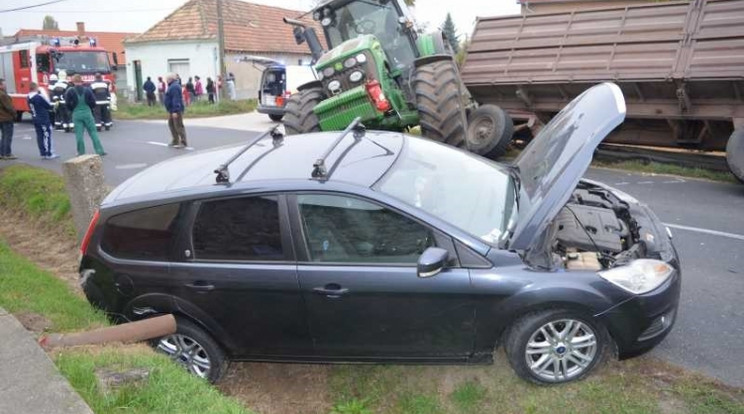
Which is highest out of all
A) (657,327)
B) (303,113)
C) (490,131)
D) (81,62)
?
(81,62)

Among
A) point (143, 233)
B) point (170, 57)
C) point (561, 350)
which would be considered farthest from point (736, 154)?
point (170, 57)

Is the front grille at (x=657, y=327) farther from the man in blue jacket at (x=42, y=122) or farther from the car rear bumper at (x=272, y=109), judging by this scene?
the car rear bumper at (x=272, y=109)

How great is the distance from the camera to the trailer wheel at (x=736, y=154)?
8.31 metres

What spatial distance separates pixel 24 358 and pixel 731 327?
4556 millimetres

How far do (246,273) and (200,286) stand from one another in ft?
1.05

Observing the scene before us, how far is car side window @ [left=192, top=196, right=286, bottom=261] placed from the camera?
3902mm

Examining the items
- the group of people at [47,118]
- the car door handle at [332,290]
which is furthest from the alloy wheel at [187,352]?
the group of people at [47,118]

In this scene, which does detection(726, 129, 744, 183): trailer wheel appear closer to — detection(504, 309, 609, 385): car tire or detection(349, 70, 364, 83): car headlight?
detection(349, 70, 364, 83): car headlight

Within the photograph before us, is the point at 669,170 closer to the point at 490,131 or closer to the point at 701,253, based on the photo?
the point at 490,131

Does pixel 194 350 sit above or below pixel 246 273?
below

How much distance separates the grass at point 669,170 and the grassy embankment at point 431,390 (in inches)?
250

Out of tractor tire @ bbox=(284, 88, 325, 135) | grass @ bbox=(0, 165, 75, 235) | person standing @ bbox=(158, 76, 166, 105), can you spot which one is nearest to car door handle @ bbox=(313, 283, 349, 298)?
grass @ bbox=(0, 165, 75, 235)

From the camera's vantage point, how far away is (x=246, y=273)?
391 cm

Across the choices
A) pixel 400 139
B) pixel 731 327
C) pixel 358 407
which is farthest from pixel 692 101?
pixel 358 407
